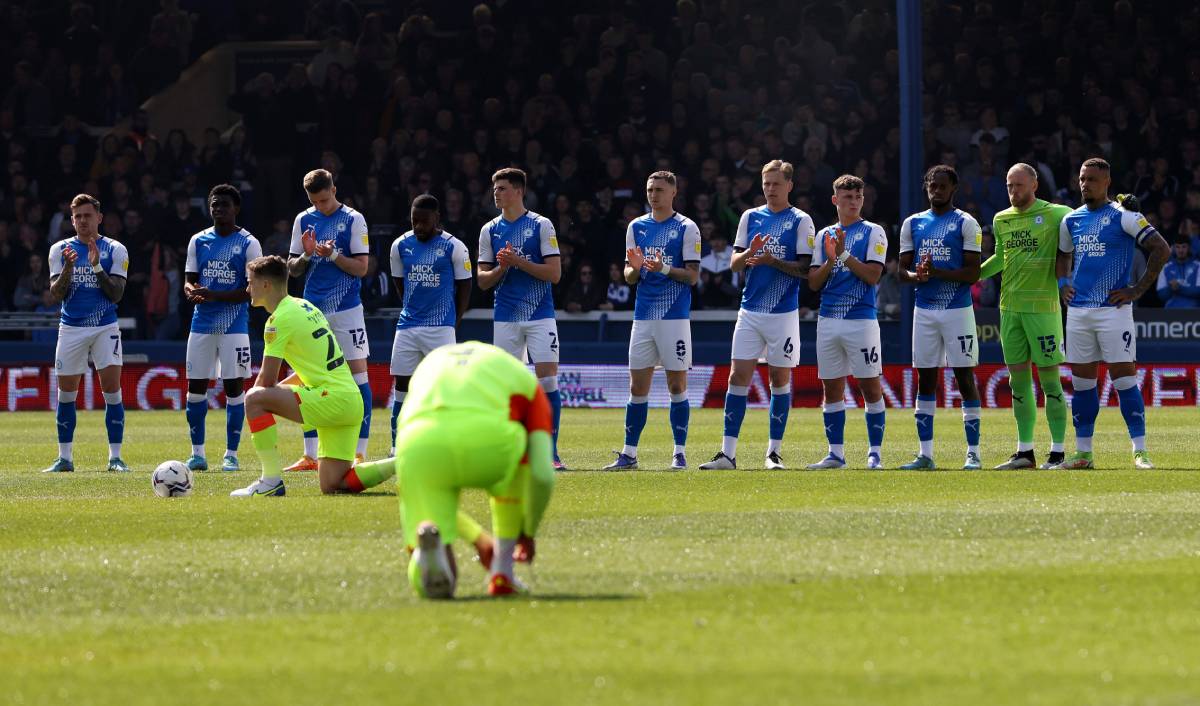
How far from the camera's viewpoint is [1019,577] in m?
7.66

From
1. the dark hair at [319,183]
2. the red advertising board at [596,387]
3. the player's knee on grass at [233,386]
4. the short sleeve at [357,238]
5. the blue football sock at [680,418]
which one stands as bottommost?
the red advertising board at [596,387]

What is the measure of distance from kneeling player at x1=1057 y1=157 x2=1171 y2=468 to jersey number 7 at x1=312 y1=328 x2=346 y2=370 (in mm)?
5615

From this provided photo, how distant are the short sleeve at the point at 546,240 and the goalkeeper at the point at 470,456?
7040 millimetres

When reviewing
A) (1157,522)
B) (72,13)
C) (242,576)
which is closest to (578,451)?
(1157,522)

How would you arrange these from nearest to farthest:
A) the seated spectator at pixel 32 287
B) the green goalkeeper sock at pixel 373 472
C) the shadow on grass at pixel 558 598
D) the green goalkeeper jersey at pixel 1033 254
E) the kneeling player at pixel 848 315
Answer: the shadow on grass at pixel 558 598 → the green goalkeeper sock at pixel 373 472 → the green goalkeeper jersey at pixel 1033 254 → the kneeling player at pixel 848 315 → the seated spectator at pixel 32 287

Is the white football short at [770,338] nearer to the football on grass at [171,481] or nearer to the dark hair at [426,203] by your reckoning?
the dark hair at [426,203]

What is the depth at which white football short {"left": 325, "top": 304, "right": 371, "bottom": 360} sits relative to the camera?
14.6 metres

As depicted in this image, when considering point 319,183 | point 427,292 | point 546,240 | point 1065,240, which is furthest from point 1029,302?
point 319,183

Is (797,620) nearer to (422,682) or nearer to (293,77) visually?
(422,682)

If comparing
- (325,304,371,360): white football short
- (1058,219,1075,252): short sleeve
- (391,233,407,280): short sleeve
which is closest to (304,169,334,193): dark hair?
(391,233,407,280): short sleeve

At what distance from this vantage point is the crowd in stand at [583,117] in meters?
26.8

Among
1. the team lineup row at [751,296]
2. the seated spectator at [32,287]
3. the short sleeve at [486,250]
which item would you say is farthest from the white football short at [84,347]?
the seated spectator at [32,287]

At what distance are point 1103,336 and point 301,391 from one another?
20.2 feet

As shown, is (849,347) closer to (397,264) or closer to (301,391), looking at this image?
(397,264)
